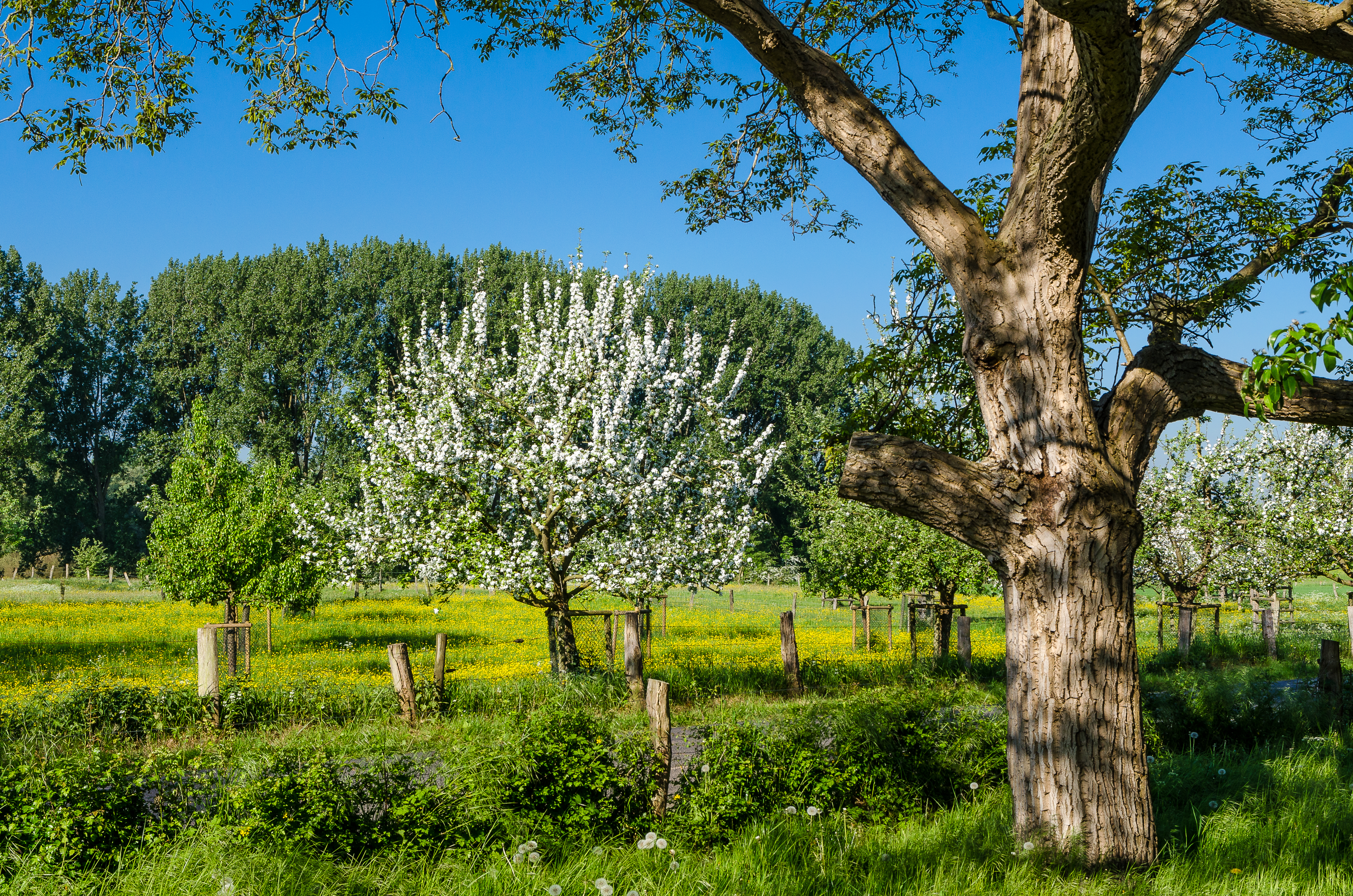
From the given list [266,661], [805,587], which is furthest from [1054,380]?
[805,587]

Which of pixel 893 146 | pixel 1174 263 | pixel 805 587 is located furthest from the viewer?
pixel 805 587

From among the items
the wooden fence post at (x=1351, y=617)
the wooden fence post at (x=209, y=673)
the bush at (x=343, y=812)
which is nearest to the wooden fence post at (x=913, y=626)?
the wooden fence post at (x=1351, y=617)

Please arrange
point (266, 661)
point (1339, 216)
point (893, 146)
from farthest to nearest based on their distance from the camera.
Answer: point (266, 661) → point (1339, 216) → point (893, 146)

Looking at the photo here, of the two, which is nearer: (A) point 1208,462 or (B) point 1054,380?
(B) point 1054,380

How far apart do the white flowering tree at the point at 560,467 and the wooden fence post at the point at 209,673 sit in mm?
3653

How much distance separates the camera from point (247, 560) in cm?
1831

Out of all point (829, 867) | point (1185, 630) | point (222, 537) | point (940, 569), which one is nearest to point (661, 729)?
point (829, 867)

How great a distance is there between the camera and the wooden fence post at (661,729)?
19.8 ft

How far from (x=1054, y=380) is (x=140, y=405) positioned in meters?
56.1

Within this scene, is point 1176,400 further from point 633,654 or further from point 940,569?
point 940,569

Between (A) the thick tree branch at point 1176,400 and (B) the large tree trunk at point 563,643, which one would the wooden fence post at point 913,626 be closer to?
(B) the large tree trunk at point 563,643

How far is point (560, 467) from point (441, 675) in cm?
383

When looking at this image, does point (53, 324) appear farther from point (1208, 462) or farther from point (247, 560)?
point (1208, 462)

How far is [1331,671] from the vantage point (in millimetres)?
11180
